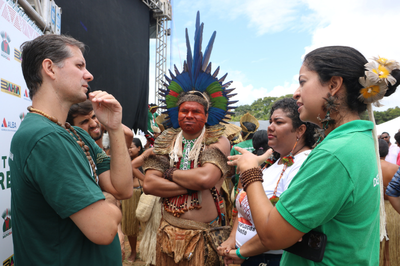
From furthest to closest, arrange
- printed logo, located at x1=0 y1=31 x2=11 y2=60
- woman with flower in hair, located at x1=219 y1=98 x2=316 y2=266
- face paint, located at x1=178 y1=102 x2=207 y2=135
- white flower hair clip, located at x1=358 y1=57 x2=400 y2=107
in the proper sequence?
face paint, located at x1=178 y1=102 x2=207 y2=135
woman with flower in hair, located at x1=219 y1=98 x2=316 y2=266
printed logo, located at x1=0 y1=31 x2=11 y2=60
white flower hair clip, located at x1=358 y1=57 x2=400 y2=107

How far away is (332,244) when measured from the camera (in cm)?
109

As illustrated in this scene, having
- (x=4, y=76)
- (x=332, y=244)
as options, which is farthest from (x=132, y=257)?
(x=332, y=244)

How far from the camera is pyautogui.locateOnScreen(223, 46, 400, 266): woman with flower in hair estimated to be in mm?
1027

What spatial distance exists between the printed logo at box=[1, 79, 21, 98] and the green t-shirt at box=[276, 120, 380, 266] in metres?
1.84

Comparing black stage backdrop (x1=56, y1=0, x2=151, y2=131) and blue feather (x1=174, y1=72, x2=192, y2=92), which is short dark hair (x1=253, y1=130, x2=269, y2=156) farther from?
black stage backdrop (x1=56, y1=0, x2=151, y2=131)

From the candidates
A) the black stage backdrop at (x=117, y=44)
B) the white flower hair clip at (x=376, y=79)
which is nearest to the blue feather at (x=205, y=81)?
the white flower hair clip at (x=376, y=79)

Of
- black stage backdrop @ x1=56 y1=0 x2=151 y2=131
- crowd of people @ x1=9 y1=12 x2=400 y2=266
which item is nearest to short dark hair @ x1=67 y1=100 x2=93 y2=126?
crowd of people @ x1=9 y1=12 x2=400 y2=266

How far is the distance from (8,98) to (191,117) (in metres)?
1.50

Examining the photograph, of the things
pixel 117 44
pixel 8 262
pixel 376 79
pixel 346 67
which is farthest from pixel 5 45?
pixel 117 44

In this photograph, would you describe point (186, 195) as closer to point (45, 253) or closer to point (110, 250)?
point (110, 250)

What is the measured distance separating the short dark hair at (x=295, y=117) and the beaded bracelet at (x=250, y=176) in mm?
907

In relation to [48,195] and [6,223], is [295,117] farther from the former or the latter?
[6,223]

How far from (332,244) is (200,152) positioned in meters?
1.72

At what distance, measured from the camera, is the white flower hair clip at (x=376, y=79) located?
1170mm
